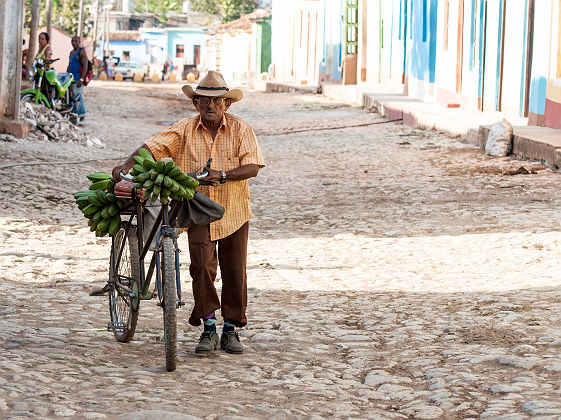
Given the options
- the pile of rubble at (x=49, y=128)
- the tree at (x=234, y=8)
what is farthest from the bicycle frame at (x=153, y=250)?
the tree at (x=234, y=8)

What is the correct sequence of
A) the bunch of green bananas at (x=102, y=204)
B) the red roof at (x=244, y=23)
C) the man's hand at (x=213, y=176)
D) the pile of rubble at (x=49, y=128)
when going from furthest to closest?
the red roof at (x=244, y=23), the pile of rubble at (x=49, y=128), the bunch of green bananas at (x=102, y=204), the man's hand at (x=213, y=176)

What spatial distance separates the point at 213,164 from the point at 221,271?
58 cm

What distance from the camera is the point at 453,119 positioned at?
18.4m

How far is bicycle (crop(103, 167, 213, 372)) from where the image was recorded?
484 centimetres

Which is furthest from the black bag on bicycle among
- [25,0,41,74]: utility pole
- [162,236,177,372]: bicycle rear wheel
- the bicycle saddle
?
[25,0,41,74]: utility pole

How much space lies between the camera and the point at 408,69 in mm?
27703

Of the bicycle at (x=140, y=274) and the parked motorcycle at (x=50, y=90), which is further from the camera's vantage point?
the parked motorcycle at (x=50, y=90)

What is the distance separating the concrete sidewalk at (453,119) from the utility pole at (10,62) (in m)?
7.05

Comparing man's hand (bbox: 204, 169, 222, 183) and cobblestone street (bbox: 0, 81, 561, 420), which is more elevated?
man's hand (bbox: 204, 169, 222, 183)

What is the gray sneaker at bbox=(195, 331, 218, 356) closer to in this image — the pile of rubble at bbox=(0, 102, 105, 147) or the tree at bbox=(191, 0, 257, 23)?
the pile of rubble at bbox=(0, 102, 105, 147)

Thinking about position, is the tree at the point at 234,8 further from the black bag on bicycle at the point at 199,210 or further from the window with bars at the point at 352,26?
the black bag on bicycle at the point at 199,210

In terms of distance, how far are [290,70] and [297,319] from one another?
4594 centimetres

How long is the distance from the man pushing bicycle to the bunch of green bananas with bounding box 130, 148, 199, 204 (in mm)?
268

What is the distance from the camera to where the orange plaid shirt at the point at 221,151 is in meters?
5.18
